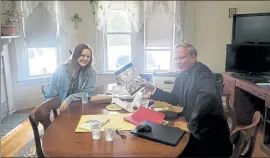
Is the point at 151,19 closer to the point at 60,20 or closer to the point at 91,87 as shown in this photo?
the point at 60,20

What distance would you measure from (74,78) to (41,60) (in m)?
2.11

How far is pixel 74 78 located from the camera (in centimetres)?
251

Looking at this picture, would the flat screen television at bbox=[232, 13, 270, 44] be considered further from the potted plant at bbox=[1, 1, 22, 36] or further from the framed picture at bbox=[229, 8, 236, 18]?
the potted plant at bbox=[1, 1, 22, 36]

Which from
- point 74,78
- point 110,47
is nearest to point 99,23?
point 110,47

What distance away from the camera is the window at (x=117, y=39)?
14.2ft

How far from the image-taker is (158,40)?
173 inches

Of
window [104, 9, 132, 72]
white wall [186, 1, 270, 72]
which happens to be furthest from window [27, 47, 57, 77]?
white wall [186, 1, 270, 72]

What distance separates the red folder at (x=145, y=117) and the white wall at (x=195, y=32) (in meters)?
2.89

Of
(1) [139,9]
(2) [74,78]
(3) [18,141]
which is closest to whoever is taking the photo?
(2) [74,78]

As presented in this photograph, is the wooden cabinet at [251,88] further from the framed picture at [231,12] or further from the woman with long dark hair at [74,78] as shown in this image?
the woman with long dark hair at [74,78]

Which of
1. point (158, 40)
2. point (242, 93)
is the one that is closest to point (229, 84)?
point (242, 93)

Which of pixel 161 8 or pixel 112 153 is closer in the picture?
pixel 112 153

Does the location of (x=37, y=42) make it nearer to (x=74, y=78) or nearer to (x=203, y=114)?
(x=74, y=78)

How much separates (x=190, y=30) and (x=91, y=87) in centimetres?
243
